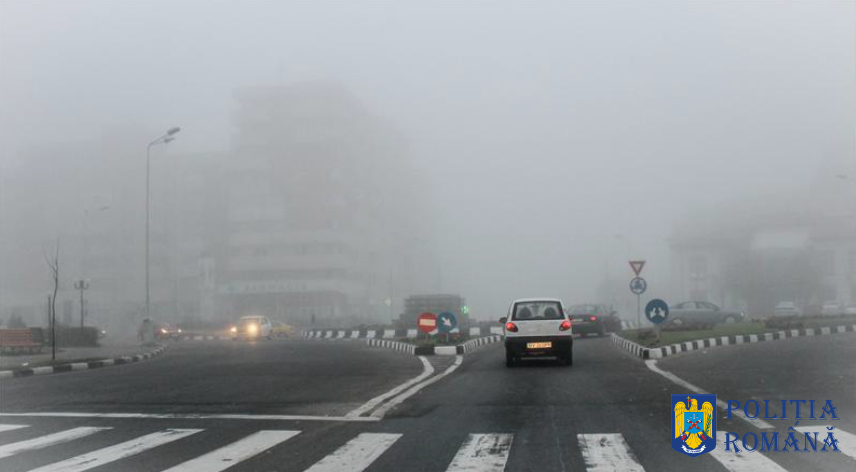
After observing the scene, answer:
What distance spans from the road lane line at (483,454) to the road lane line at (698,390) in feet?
9.02

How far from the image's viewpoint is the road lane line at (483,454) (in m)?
7.09

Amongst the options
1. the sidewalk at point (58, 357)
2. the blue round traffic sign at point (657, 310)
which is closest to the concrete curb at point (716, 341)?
the blue round traffic sign at point (657, 310)

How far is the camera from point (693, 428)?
853 centimetres

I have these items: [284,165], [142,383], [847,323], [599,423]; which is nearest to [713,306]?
[847,323]

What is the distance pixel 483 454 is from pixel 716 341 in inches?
827

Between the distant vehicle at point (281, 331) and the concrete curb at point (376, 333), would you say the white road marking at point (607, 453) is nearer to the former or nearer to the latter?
the concrete curb at point (376, 333)

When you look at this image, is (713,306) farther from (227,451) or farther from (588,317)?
(227,451)

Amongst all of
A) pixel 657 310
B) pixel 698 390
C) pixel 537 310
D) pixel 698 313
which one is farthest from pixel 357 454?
pixel 698 313

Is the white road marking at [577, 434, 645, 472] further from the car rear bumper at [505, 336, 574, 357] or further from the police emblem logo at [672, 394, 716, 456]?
the car rear bumper at [505, 336, 574, 357]

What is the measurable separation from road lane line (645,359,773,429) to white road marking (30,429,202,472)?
613 cm

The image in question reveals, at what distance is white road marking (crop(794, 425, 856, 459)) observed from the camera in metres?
7.56

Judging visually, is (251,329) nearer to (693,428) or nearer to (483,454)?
(693,428)

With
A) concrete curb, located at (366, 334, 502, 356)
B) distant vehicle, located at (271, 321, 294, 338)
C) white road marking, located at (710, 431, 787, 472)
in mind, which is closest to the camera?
white road marking, located at (710, 431, 787, 472)

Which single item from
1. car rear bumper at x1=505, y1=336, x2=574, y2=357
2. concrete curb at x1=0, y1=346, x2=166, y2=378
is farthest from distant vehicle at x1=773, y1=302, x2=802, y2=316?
concrete curb at x1=0, y1=346, x2=166, y2=378
